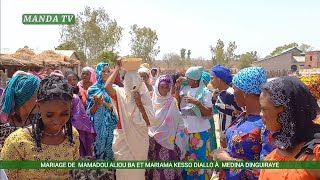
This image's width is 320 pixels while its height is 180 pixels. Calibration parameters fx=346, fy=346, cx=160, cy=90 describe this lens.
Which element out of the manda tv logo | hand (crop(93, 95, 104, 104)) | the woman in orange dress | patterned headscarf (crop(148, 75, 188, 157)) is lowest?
patterned headscarf (crop(148, 75, 188, 157))

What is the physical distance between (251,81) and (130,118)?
153 cm

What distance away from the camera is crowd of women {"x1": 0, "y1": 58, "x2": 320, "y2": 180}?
1.46 metres

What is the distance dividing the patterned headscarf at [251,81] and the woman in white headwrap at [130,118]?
139 cm

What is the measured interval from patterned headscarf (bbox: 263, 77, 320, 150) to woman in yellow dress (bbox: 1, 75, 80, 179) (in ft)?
3.28

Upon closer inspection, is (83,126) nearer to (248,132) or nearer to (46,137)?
(46,137)

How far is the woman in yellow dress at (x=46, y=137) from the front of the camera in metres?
1.63

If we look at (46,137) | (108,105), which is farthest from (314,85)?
(46,137)

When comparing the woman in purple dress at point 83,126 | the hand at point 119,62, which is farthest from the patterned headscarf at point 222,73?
the woman in purple dress at point 83,126

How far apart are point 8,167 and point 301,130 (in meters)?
1.31

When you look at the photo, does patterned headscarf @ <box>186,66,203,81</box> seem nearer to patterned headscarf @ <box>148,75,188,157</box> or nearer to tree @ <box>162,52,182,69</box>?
patterned headscarf @ <box>148,75,188,157</box>

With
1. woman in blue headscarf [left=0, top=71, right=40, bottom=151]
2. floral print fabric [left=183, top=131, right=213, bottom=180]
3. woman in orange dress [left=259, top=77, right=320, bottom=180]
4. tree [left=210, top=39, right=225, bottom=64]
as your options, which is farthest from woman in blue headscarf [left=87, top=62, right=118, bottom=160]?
tree [left=210, top=39, right=225, bottom=64]

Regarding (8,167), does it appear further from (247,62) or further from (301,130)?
(247,62)

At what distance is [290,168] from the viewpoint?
4.56 feet

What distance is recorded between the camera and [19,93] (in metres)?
2.10
